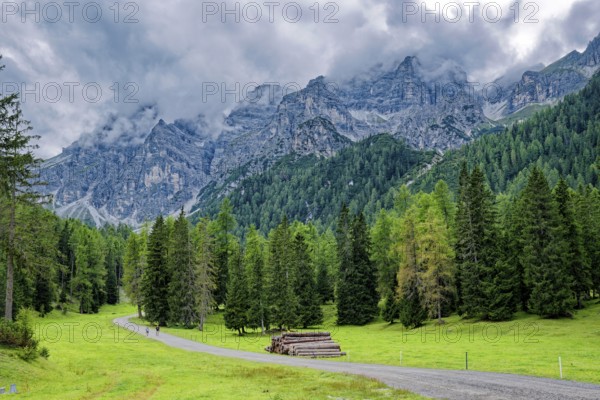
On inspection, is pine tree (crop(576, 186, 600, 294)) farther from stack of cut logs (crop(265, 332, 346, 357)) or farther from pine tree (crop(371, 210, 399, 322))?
stack of cut logs (crop(265, 332, 346, 357))

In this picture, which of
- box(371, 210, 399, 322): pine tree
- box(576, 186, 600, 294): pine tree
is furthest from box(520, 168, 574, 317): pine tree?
box(371, 210, 399, 322): pine tree

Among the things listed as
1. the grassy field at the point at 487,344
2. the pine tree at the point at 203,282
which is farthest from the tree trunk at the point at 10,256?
the pine tree at the point at 203,282

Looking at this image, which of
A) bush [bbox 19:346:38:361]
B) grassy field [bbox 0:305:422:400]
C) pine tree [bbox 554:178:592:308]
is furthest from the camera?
pine tree [bbox 554:178:592:308]

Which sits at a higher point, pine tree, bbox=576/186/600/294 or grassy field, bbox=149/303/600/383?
pine tree, bbox=576/186/600/294

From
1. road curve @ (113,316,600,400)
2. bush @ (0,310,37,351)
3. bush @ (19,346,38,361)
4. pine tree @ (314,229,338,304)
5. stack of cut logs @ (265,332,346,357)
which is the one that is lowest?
stack of cut logs @ (265,332,346,357)

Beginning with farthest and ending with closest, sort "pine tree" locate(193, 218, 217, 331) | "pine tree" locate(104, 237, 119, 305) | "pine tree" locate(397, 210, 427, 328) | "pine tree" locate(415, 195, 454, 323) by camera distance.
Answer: "pine tree" locate(104, 237, 119, 305), "pine tree" locate(193, 218, 217, 331), "pine tree" locate(397, 210, 427, 328), "pine tree" locate(415, 195, 454, 323)

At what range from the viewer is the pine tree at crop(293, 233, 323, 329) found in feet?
221

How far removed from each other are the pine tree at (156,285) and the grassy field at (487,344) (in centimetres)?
831

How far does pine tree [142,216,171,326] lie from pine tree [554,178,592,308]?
2105 inches

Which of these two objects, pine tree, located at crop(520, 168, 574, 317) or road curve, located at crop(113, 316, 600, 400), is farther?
pine tree, located at crop(520, 168, 574, 317)

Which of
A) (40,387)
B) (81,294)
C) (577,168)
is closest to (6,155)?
(40,387)

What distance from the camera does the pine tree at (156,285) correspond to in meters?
68.1

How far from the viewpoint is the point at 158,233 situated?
234 feet

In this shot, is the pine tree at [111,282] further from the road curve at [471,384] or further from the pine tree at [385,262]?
the road curve at [471,384]
